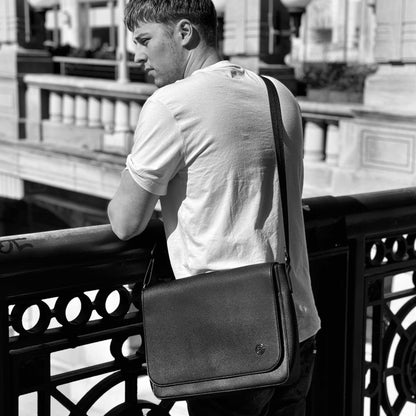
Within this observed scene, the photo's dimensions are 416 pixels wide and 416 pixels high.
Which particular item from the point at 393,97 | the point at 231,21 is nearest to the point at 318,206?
the point at 393,97

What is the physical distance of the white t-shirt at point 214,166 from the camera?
2264mm

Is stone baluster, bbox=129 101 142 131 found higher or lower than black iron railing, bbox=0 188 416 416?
lower

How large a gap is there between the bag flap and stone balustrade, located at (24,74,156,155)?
31.9 ft

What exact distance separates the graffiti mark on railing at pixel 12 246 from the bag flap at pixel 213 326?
0.33m

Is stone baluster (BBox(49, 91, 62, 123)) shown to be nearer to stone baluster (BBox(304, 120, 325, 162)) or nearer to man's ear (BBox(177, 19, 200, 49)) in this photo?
stone baluster (BBox(304, 120, 325, 162))

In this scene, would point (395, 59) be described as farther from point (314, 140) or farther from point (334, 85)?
point (334, 85)

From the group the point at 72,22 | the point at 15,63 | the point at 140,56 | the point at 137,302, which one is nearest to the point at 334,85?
the point at 15,63

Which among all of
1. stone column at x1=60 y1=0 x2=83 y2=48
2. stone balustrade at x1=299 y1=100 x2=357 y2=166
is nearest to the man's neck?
stone balustrade at x1=299 y1=100 x2=357 y2=166

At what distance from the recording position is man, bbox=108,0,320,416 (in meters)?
2.27

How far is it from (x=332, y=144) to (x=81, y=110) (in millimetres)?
4426

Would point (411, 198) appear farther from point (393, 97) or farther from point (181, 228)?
point (393, 97)

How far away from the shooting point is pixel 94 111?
13.2 metres

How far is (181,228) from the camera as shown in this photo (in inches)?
93.0

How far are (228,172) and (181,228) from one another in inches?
7.6
